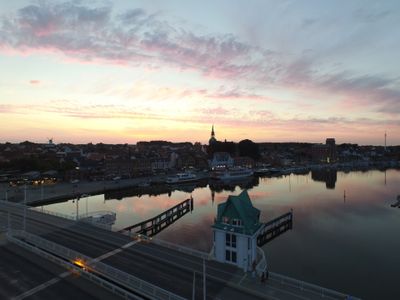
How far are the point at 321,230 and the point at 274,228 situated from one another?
7407 mm

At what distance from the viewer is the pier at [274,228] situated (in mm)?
51963

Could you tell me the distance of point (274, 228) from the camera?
5688 centimetres

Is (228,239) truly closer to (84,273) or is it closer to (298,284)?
(298,284)

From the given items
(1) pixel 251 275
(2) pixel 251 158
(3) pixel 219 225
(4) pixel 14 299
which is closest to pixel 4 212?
(4) pixel 14 299

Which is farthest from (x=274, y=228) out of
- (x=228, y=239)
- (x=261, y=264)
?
(x=228, y=239)

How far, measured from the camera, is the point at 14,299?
890 inches

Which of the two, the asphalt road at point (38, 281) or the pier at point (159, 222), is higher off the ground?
the asphalt road at point (38, 281)

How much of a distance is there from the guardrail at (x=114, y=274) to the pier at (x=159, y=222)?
20.9 meters

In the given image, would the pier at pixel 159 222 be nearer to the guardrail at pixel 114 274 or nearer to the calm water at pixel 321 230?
the calm water at pixel 321 230

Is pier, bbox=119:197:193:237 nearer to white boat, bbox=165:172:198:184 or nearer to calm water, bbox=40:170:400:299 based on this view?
calm water, bbox=40:170:400:299

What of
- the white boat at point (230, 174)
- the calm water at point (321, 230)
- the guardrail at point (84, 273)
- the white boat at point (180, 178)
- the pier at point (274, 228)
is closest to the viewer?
the guardrail at point (84, 273)

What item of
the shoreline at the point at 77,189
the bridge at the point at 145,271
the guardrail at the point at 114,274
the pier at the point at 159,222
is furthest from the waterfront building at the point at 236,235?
the shoreline at the point at 77,189

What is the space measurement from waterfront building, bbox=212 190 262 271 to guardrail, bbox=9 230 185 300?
7811 millimetres

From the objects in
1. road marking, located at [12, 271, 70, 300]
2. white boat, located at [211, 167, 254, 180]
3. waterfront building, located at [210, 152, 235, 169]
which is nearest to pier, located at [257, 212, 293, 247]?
road marking, located at [12, 271, 70, 300]
